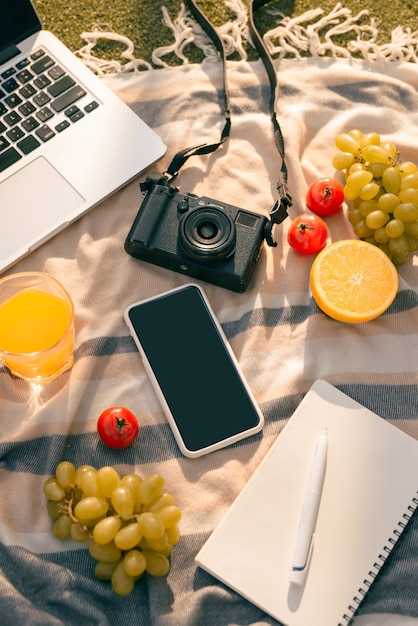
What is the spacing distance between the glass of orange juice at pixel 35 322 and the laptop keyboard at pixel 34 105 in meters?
0.20

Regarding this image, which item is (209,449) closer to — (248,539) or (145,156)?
(248,539)

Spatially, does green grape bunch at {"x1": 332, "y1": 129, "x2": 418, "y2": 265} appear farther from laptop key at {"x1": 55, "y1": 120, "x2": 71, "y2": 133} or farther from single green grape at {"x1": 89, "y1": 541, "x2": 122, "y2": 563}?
single green grape at {"x1": 89, "y1": 541, "x2": 122, "y2": 563}

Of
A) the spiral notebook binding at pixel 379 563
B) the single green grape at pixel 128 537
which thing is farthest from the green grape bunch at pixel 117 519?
the spiral notebook binding at pixel 379 563

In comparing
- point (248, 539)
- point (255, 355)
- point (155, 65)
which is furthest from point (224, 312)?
point (155, 65)

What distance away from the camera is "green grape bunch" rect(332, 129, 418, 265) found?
3.23ft

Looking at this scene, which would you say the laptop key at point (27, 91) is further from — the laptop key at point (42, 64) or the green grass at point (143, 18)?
the green grass at point (143, 18)

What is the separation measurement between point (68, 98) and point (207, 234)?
0.32m

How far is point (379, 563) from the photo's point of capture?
901 millimetres

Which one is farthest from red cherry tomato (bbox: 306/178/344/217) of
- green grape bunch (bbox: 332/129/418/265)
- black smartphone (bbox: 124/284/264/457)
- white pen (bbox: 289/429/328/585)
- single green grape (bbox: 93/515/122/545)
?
single green grape (bbox: 93/515/122/545)

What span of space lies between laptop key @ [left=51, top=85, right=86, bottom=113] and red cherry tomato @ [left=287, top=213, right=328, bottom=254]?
40 centimetres

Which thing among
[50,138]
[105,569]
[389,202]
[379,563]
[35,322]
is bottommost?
[379,563]

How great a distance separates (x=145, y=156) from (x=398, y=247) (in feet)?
1.39

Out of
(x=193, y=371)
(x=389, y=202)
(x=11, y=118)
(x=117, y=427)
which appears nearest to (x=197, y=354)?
(x=193, y=371)

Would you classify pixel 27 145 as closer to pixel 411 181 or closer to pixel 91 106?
pixel 91 106
